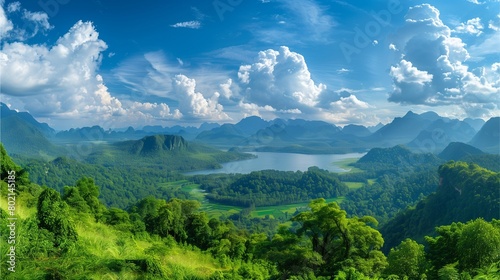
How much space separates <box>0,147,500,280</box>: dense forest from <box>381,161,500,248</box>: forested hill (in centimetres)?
3570

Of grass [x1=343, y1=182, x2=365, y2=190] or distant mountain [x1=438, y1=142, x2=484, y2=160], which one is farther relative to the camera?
distant mountain [x1=438, y1=142, x2=484, y2=160]

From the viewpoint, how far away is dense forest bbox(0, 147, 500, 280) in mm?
6426

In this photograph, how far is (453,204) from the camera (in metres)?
53.0

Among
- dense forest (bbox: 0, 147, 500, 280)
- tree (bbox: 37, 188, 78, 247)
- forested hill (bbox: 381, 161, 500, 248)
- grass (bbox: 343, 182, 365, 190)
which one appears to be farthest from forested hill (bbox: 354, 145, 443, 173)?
tree (bbox: 37, 188, 78, 247)

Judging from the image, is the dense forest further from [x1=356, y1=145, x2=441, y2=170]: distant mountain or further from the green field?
[x1=356, y1=145, x2=441, y2=170]: distant mountain

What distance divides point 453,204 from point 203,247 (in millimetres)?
46078

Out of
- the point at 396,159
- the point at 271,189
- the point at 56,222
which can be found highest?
the point at 56,222

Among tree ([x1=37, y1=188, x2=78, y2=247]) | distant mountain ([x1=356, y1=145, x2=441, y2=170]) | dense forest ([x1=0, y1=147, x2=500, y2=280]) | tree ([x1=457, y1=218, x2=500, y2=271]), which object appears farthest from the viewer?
distant mountain ([x1=356, y1=145, x2=441, y2=170])

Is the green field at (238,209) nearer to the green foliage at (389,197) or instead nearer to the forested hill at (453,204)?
the green foliage at (389,197)

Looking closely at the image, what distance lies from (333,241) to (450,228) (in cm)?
537

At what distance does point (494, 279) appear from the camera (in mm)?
5344

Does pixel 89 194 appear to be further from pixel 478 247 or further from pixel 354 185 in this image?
pixel 354 185

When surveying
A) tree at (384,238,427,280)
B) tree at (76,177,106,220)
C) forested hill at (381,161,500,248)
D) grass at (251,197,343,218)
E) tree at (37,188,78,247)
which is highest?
tree at (37,188,78,247)

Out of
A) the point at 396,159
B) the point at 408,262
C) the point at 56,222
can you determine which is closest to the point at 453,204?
the point at 408,262
